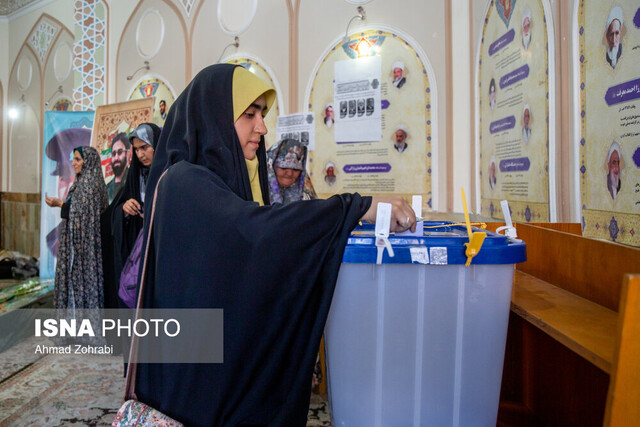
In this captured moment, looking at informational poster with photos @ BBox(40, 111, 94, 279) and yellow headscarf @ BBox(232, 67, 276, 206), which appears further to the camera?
informational poster with photos @ BBox(40, 111, 94, 279)

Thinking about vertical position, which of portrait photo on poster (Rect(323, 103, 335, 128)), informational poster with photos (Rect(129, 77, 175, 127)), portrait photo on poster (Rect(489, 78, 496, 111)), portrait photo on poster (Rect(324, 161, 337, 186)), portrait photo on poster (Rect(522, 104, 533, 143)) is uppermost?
informational poster with photos (Rect(129, 77, 175, 127))

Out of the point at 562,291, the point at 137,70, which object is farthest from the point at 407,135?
the point at 137,70

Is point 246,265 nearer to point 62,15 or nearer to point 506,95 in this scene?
point 506,95

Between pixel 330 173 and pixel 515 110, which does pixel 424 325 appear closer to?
pixel 515 110

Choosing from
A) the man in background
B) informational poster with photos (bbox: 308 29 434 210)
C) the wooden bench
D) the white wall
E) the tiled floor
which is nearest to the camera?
the wooden bench

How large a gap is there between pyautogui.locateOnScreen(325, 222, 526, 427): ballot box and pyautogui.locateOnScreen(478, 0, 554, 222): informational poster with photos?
1.15 m

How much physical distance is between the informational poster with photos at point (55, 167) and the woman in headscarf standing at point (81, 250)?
1.35 metres

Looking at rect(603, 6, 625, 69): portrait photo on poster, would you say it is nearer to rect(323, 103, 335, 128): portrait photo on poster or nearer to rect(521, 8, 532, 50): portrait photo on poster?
rect(521, 8, 532, 50): portrait photo on poster

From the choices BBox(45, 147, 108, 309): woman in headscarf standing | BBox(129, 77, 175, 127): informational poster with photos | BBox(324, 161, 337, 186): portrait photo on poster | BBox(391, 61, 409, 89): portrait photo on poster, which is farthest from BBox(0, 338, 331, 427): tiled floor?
BBox(129, 77, 175, 127): informational poster with photos

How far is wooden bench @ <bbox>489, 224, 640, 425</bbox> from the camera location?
0.56 meters

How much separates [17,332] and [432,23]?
12.5 feet

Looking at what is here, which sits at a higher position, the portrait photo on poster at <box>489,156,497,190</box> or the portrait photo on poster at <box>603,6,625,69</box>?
the portrait photo on poster at <box>603,6,625,69</box>

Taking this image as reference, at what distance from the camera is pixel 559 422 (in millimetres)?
1232

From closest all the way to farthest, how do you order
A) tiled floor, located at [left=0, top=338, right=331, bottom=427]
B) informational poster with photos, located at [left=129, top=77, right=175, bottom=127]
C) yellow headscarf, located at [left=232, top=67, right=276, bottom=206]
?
yellow headscarf, located at [left=232, top=67, right=276, bottom=206], tiled floor, located at [left=0, top=338, right=331, bottom=427], informational poster with photos, located at [left=129, top=77, right=175, bottom=127]
